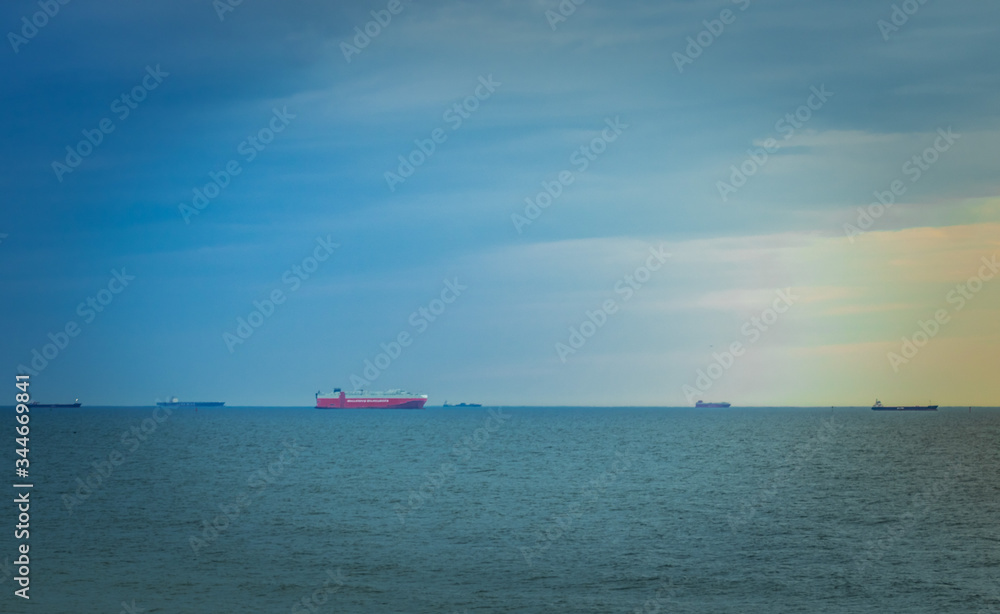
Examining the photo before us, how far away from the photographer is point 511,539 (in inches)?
2029

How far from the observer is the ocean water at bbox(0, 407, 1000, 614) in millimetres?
37750

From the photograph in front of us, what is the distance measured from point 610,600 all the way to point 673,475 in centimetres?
5641

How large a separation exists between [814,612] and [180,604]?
2757 cm

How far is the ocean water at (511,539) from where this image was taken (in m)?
37.8

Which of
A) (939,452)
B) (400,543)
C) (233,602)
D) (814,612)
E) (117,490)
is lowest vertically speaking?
(814,612)

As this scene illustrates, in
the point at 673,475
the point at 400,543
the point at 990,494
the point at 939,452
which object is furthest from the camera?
the point at 939,452

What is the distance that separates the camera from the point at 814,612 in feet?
117

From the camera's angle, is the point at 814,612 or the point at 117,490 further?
the point at 117,490

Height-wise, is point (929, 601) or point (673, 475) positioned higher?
point (673, 475)

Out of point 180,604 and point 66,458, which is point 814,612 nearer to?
point 180,604

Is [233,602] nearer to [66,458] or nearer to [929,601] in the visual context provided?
[929,601]

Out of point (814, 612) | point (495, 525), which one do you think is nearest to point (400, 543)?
point (495, 525)

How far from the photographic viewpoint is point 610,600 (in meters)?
→ 37.4

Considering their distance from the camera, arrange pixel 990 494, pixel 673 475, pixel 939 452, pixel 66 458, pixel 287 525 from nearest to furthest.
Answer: pixel 287 525 < pixel 990 494 < pixel 673 475 < pixel 66 458 < pixel 939 452
